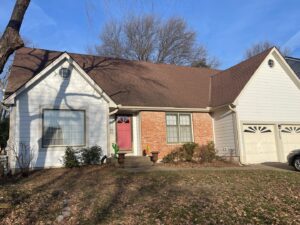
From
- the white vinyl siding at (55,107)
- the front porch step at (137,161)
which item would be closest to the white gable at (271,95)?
the front porch step at (137,161)

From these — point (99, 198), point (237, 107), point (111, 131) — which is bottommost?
point (99, 198)

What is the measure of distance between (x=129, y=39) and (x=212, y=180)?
25.9 meters

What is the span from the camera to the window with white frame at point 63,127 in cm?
1298

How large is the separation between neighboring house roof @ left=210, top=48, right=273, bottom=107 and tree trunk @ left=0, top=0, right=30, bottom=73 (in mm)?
11000

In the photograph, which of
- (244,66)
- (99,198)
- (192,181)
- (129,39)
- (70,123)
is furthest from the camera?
(129,39)

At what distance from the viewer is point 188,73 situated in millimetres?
20938

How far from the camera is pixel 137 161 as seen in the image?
14539mm

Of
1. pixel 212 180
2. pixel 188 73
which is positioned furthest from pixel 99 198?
pixel 188 73

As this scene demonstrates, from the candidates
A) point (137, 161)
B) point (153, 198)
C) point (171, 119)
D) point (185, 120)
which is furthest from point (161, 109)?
point (153, 198)

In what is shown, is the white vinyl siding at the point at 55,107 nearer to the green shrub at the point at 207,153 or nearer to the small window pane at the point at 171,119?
the small window pane at the point at 171,119

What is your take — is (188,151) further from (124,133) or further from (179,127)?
(124,133)

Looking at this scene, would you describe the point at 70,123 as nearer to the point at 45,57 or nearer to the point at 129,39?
the point at 45,57

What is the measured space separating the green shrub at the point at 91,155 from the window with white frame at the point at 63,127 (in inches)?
19.4

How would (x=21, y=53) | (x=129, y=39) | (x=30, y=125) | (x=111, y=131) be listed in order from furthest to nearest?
1. (x=129, y=39)
2. (x=21, y=53)
3. (x=111, y=131)
4. (x=30, y=125)
